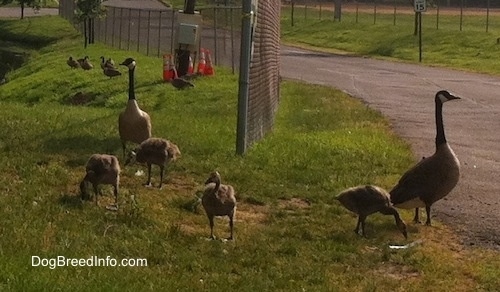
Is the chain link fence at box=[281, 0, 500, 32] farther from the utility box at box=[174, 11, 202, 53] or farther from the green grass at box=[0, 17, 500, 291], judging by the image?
the green grass at box=[0, 17, 500, 291]

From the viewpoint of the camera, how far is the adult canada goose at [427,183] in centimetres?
1002

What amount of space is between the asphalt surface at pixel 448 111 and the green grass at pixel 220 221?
2.27 ft

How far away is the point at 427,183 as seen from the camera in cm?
1010

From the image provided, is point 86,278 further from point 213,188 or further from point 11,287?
point 213,188

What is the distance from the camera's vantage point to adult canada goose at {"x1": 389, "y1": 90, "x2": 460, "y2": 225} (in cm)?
1002

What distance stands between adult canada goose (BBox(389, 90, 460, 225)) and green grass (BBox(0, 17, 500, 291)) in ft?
0.85

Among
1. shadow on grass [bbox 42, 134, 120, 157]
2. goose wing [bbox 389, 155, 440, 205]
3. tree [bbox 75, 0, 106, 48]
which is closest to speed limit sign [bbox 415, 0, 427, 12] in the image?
tree [bbox 75, 0, 106, 48]

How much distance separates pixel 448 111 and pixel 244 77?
32.3ft

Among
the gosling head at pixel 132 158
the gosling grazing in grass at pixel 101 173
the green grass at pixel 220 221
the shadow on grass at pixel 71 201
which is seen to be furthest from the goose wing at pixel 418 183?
the shadow on grass at pixel 71 201

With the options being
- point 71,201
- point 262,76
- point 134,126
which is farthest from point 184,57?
point 71,201

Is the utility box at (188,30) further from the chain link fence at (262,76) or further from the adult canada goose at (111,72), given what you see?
the chain link fence at (262,76)

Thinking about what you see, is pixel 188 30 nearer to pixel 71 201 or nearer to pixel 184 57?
pixel 184 57

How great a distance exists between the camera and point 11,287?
643cm

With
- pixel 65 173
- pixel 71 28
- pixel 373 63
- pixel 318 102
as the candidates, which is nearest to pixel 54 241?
pixel 65 173
